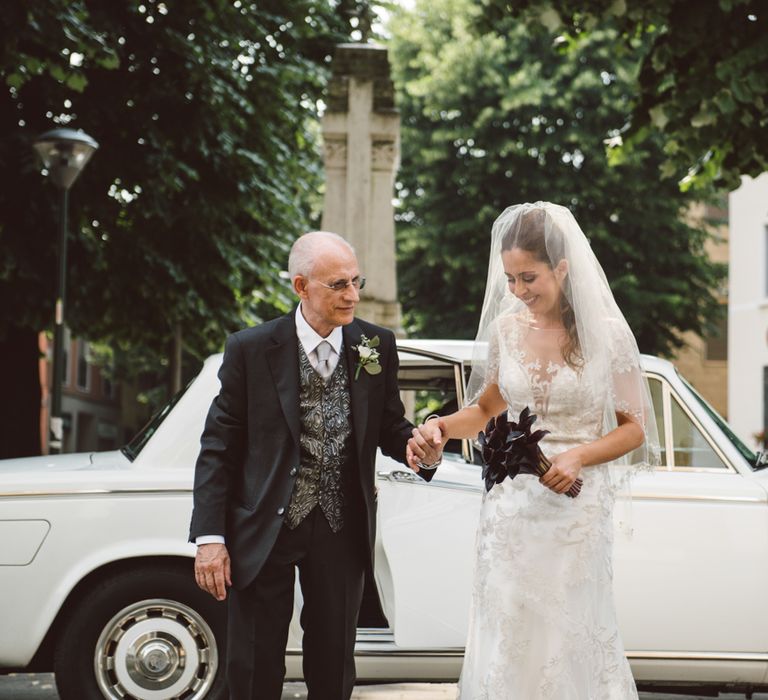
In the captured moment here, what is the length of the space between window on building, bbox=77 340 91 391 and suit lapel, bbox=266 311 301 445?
145ft

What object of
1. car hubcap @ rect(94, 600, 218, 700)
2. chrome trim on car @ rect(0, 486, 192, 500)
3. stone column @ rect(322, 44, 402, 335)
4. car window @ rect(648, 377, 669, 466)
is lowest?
car hubcap @ rect(94, 600, 218, 700)

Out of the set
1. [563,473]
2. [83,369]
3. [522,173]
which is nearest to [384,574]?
[563,473]

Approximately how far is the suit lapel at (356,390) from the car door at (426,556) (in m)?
1.53

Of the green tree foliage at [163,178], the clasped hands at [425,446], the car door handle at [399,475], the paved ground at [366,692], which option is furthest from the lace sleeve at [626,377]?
the green tree foliage at [163,178]

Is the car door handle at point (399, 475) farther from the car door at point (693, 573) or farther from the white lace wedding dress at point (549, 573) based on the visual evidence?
the white lace wedding dress at point (549, 573)

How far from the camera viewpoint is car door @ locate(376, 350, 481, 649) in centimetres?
588

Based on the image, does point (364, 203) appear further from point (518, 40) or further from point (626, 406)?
point (518, 40)

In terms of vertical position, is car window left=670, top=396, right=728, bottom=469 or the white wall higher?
the white wall

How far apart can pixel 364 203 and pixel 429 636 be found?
251 inches

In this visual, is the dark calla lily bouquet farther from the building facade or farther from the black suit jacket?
the building facade

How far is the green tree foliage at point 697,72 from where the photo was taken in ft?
32.3

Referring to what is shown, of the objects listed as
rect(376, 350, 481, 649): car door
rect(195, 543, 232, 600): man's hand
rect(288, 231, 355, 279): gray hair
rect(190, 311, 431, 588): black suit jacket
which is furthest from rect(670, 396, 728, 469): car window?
rect(195, 543, 232, 600): man's hand

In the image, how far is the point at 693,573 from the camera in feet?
19.7

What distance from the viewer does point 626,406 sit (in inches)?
175
